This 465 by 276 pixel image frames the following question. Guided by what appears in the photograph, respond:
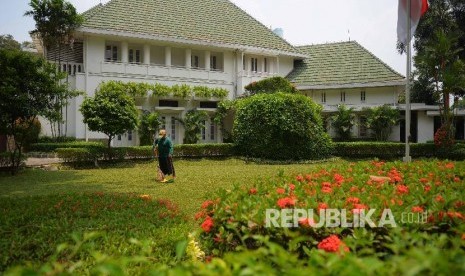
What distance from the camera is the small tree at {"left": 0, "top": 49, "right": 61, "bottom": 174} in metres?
13.5

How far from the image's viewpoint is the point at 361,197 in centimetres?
405

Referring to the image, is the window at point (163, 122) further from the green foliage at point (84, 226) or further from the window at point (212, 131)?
the green foliage at point (84, 226)

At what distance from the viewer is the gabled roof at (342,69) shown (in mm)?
28359

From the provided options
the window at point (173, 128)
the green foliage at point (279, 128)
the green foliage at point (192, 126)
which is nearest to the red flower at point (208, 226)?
the green foliage at point (279, 128)

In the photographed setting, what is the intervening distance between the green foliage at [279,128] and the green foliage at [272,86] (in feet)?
11.8

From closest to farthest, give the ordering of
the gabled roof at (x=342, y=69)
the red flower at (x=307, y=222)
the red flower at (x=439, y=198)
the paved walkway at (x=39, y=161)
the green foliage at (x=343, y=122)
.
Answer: the red flower at (x=307, y=222), the red flower at (x=439, y=198), the paved walkway at (x=39, y=161), the green foliage at (x=343, y=122), the gabled roof at (x=342, y=69)

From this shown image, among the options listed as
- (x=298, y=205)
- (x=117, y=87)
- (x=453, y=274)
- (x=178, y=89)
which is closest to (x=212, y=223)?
(x=298, y=205)

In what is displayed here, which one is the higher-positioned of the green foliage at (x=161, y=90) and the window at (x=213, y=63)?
the window at (x=213, y=63)

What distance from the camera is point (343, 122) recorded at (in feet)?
88.5

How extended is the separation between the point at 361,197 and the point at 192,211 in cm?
461

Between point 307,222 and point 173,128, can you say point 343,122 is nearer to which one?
point 173,128

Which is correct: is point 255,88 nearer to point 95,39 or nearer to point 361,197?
point 95,39

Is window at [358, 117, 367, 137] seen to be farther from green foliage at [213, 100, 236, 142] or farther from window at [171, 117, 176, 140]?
window at [171, 117, 176, 140]

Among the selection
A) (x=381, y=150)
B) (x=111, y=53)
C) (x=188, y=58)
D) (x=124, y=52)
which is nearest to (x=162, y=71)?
(x=188, y=58)
